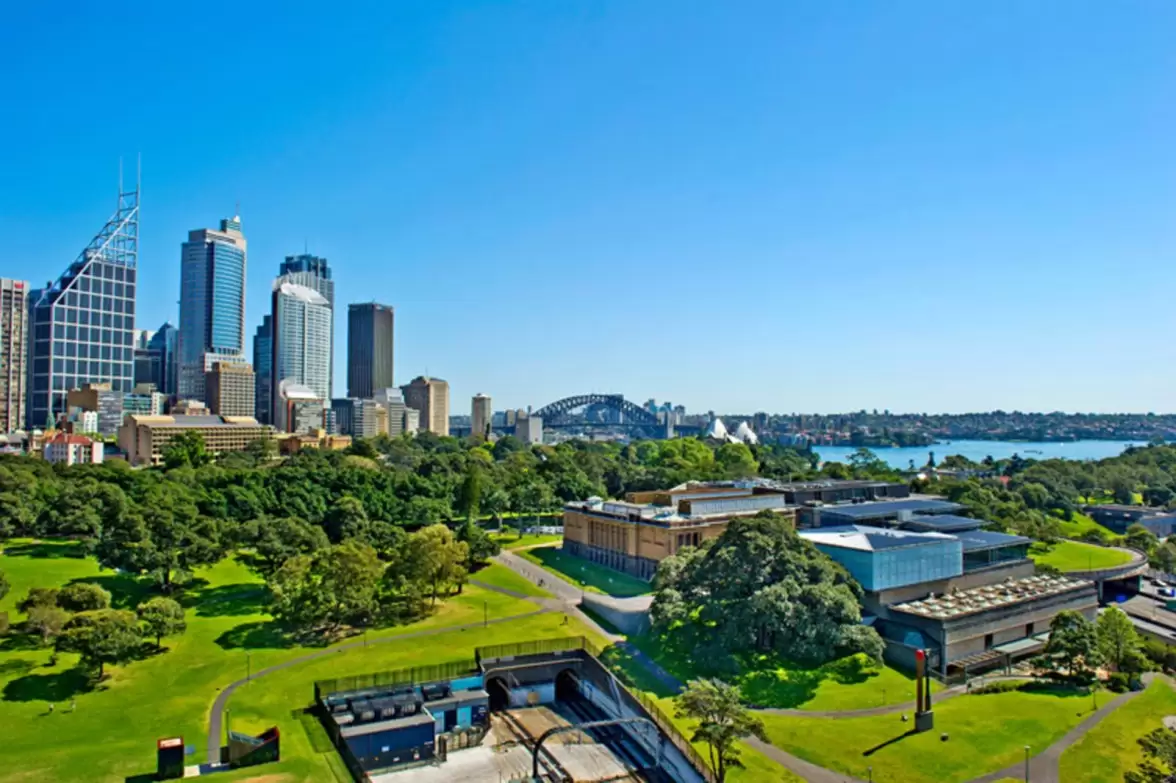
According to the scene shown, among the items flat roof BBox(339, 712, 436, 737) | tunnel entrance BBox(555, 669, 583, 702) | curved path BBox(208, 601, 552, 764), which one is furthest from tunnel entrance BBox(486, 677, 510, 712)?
curved path BBox(208, 601, 552, 764)

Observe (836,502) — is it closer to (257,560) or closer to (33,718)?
(257,560)

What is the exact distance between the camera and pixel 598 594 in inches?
2753

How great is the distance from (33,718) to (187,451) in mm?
95089

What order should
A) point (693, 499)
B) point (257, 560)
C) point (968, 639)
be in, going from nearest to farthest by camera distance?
1. point (968, 639)
2. point (257, 560)
3. point (693, 499)

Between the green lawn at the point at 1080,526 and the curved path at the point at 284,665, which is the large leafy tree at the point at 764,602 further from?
the green lawn at the point at 1080,526

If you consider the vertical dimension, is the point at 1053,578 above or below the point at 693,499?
below

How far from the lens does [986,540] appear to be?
7169 centimetres

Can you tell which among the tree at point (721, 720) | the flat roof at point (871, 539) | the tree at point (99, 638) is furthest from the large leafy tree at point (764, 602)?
the tree at point (99, 638)

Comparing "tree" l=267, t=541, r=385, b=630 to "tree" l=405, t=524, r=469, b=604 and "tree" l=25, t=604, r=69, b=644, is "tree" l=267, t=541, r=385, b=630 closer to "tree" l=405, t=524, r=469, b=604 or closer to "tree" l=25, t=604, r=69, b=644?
"tree" l=405, t=524, r=469, b=604

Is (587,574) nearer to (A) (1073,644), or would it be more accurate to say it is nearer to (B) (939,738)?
(B) (939,738)

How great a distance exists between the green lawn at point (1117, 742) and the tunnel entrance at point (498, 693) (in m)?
31.5

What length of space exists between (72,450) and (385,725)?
129100mm

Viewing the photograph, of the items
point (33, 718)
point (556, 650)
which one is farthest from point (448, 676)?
point (33, 718)

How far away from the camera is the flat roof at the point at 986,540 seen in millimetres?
70062
